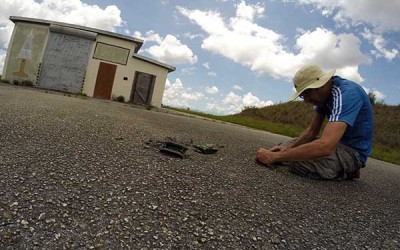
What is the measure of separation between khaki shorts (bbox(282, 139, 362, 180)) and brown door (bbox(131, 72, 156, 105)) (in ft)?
53.1

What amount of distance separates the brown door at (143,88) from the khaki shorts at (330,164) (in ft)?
53.1

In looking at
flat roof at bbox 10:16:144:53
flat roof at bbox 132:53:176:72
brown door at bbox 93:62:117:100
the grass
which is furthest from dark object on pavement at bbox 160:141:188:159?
flat roof at bbox 10:16:144:53

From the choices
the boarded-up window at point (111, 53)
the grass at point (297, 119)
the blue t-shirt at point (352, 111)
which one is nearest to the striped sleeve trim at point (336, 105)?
the blue t-shirt at point (352, 111)

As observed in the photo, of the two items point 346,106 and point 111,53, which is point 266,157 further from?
point 111,53

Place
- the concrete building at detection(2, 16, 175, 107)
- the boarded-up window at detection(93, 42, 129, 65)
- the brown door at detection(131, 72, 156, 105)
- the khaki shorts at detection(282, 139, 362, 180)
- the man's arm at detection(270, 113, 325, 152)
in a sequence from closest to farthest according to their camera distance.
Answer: the khaki shorts at detection(282, 139, 362, 180), the man's arm at detection(270, 113, 325, 152), the concrete building at detection(2, 16, 175, 107), the boarded-up window at detection(93, 42, 129, 65), the brown door at detection(131, 72, 156, 105)

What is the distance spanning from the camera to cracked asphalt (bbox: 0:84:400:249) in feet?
4.87

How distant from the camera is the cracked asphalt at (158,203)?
4.87ft

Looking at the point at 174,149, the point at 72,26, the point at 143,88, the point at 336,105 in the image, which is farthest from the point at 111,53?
the point at 336,105

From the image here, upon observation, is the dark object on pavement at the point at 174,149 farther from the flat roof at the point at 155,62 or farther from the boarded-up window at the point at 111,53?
the flat roof at the point at 155,62

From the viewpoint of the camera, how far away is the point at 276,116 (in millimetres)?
25000

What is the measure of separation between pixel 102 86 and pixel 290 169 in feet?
51.9

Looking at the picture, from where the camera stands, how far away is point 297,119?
23.4m

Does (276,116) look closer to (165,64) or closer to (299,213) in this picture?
(165,64)

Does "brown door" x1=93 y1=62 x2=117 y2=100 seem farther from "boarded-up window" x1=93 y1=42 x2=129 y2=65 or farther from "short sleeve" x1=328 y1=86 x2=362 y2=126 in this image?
"short sleeve" x1=328 y1=86 x2=362 y2=126
